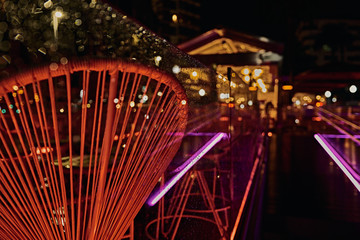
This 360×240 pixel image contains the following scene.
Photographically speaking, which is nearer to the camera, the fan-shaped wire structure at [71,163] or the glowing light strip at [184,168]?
the fan-shaped wire structure at [71,163]

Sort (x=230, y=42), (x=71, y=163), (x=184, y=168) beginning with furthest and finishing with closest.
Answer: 1. (x=230, y=42)
2. (x=184, y=168)
3. (x=71, y=163)

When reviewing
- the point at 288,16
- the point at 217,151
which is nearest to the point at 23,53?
the point at 217,151

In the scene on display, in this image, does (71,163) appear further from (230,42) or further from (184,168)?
(230,42)

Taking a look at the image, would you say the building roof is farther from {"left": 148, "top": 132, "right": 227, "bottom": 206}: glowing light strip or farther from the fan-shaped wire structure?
the fan-shaped wire structure

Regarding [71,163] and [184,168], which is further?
[184,168]

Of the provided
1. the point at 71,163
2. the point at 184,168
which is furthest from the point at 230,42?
the point at 71,163

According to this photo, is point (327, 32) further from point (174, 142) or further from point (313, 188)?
point (174, 142)

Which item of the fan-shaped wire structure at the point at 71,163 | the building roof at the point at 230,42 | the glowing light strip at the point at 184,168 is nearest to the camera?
the fan-shaped wire structure at the point at 71,163

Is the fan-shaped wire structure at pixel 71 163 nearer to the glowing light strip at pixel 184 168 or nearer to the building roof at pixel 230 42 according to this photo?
the glowing light strip at pixel 184 168

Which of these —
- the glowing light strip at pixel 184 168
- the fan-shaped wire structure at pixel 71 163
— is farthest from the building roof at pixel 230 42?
the fan-shaped wire structure at pixel 71 163

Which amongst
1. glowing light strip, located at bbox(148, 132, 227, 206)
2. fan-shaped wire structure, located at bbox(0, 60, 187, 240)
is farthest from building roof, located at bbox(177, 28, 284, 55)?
fan-shaped wire structure, located at bbox(0, 60, 187, 240)

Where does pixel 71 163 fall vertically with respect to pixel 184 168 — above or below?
above

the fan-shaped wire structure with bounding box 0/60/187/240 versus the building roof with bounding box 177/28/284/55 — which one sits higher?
the building roof with bounding box 177/28/284/55

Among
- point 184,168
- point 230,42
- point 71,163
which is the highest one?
point 230,42
